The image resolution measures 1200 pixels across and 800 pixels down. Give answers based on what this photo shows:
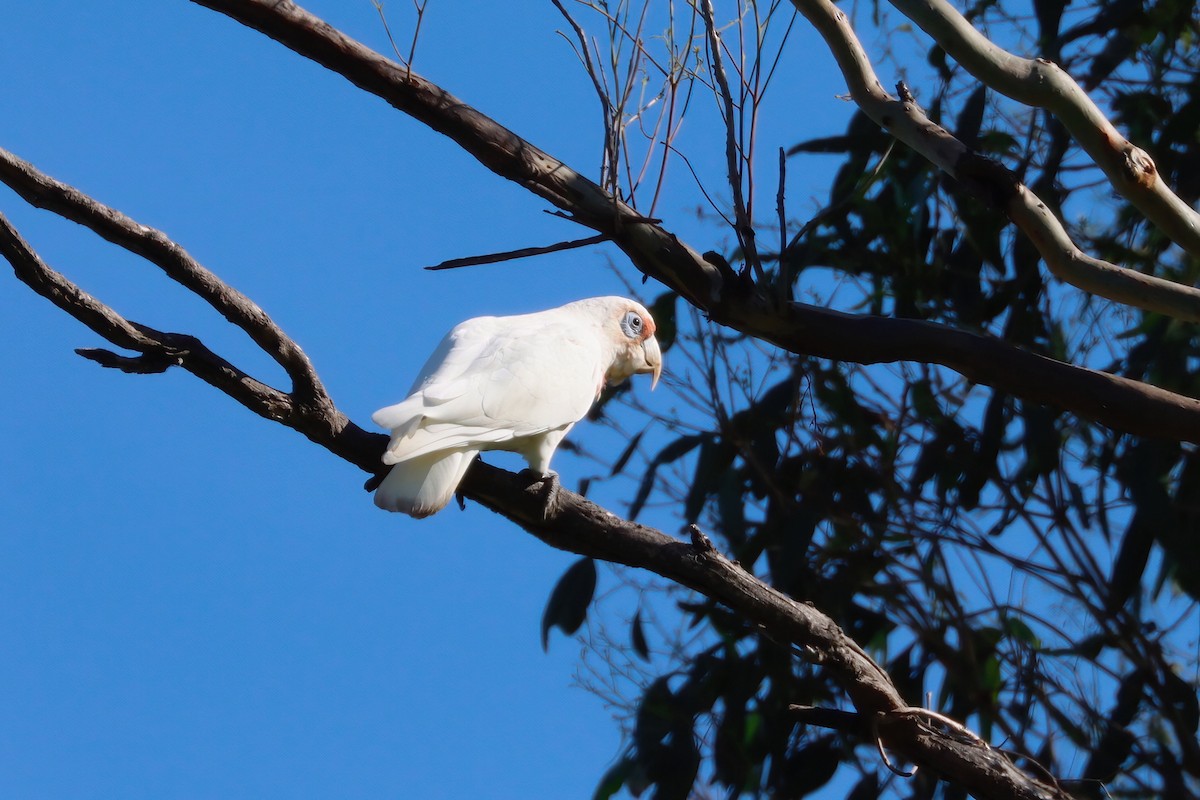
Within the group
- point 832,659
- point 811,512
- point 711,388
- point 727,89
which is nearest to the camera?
point 727,89

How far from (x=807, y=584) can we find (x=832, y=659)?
124cm

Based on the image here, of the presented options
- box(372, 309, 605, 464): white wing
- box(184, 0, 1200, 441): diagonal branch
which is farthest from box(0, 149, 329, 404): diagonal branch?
box(184, 0, 1200, 441): diagonal branch

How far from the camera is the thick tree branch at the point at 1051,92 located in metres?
1.72

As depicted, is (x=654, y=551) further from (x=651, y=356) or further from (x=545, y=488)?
(x=651, y=356)

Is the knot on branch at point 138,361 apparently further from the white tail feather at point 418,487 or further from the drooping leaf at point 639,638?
the drooping leaf at point 639,638

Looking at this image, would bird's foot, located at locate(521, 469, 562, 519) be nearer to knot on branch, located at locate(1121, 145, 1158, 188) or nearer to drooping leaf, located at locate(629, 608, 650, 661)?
knot on branch, located at locate(1121, 145, 1158, 188)

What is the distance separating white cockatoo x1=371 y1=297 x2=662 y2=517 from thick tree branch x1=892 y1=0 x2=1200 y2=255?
3.07 feet

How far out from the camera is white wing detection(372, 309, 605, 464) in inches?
75.0

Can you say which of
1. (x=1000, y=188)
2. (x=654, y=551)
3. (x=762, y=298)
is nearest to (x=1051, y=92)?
(x=1000, y=188)

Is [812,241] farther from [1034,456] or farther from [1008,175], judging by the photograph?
[1008,175]

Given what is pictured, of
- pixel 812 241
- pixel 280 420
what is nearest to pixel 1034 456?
pixel 812 241

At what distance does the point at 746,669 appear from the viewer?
3.11m

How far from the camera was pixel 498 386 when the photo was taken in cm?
217

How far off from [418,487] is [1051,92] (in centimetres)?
114
